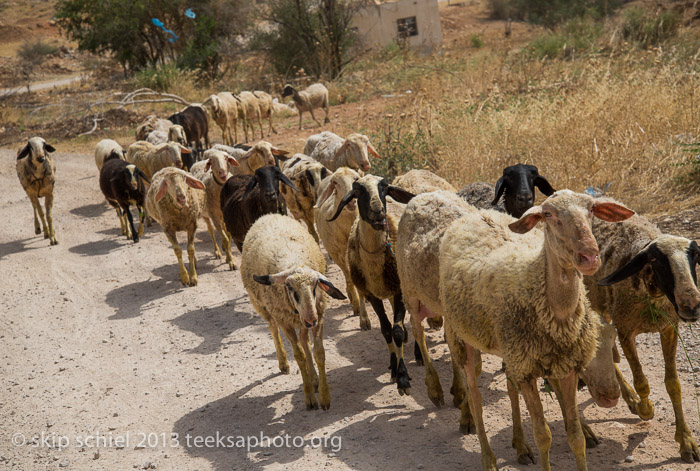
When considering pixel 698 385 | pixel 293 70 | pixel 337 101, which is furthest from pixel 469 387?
pixel 293 70

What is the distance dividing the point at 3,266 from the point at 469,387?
31.3 ft

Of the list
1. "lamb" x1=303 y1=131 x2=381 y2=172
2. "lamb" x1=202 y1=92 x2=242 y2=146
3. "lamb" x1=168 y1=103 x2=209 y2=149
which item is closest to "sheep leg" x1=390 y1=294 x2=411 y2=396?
"lamb" x1=303 y1=131 x2=381 y2=172

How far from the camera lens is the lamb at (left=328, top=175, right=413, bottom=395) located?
6.59 meters

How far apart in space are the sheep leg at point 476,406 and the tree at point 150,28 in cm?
2429

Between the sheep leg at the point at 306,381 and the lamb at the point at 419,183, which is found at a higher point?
the lamb at the point at 419,183

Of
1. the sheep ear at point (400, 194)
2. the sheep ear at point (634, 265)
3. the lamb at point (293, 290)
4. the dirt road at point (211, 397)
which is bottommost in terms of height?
the dirt road at point (211, 397)

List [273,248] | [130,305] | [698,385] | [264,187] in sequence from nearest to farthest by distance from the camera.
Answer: [698,385], [273,248], [264,187], [130,305]

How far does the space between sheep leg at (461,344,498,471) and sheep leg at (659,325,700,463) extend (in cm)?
134

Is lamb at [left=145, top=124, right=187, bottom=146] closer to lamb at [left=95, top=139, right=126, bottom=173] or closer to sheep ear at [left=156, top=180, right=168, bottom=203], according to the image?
lamb at [left=95, top=139, right=126, bottom=173]

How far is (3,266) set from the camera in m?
11.8

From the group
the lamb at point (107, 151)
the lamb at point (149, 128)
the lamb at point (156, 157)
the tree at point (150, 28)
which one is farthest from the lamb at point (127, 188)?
the tree at point (150, 28)

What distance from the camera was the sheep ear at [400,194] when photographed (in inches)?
270

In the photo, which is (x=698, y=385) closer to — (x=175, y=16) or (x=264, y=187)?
(x=264, y=187)

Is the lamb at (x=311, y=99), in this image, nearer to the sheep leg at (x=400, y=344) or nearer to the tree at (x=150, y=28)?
the tree at (x=150, y=28)
